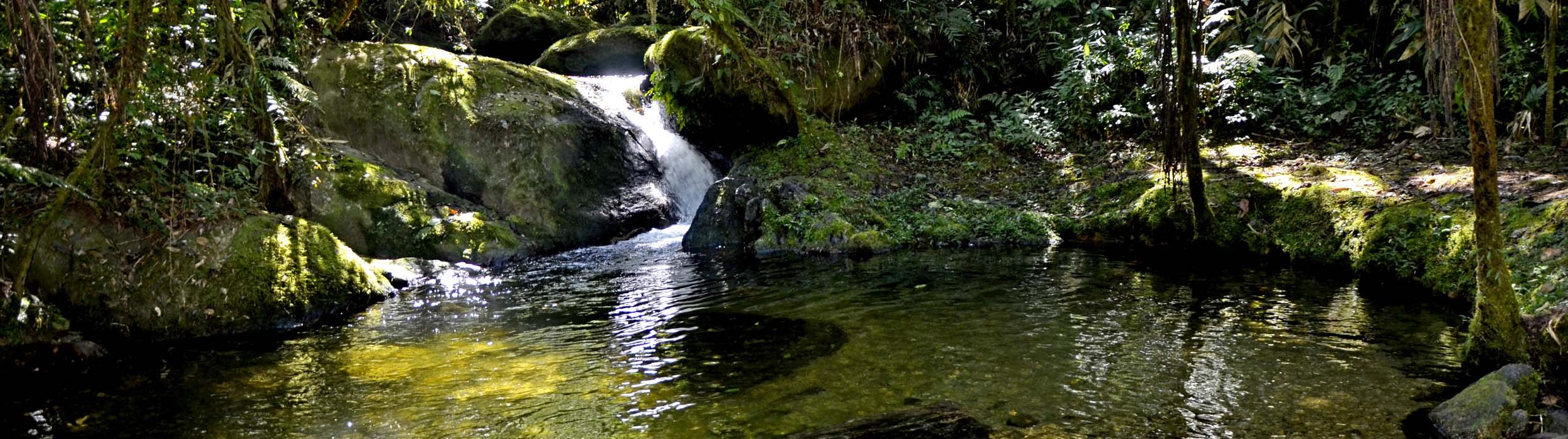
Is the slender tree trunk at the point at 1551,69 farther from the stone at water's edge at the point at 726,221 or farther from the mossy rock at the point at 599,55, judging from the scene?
the mossy rock at the point at 599,55

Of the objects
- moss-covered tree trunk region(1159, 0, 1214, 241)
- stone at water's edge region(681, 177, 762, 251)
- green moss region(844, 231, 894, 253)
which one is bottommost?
green moss region(844, 231, 894, 253)

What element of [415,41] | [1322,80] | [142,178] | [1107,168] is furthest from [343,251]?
[1322,80]

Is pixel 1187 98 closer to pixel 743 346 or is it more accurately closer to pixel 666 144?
pixel 743 346

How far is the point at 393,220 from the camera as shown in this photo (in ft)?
34.4

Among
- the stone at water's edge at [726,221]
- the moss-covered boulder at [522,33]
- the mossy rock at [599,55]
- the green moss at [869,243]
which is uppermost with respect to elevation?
the moss-covered boulder at [522,33]

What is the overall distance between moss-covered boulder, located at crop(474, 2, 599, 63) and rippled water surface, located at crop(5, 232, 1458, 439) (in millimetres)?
11006

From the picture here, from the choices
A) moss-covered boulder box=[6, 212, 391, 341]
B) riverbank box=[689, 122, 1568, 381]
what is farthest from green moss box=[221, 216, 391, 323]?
riverbank box=[689, 122, 1568, 381]

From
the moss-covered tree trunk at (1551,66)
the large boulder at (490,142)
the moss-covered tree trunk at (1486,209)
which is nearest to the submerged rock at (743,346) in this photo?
the moss-covered tree trunk at (1486,209)

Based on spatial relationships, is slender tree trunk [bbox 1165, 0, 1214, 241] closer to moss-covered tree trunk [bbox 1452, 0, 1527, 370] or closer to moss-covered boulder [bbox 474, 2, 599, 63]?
moss-covered tree trunk [bbox 1452, 0, 1527, 370]

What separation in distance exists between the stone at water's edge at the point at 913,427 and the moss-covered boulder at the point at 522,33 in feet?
50.7

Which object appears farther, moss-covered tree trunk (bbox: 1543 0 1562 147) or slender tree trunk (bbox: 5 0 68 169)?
moss-covered tree trunk (bbox: 1543 0 1562 147)

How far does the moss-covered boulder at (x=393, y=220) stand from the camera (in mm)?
10352

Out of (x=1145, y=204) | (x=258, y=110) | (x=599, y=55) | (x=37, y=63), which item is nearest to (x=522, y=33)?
(x=599, y=55)

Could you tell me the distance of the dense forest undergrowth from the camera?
6.45 metres
